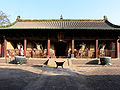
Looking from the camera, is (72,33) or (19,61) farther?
(72,33)

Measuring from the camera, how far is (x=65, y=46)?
14516 millimetres

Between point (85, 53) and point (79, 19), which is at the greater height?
point (79, 19)

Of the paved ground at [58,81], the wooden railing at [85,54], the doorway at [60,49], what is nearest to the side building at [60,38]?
the wooden railing at [85,54]

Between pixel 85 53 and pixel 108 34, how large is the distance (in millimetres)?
4164

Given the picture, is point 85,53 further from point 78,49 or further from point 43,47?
point 43,47

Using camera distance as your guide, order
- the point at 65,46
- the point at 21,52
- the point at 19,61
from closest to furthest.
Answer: the point at 19,61, the point at 21,52, the point at 65,46

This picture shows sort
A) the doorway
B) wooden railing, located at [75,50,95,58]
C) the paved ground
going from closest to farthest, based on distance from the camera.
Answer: the paved ground
wooden railing, located at [75,50,95,58]
the doorway

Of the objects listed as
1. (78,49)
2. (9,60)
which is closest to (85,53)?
(78,49)

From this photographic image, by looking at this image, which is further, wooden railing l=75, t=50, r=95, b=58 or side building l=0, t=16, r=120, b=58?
wooden railing l=75, t=50, r=95, b=58

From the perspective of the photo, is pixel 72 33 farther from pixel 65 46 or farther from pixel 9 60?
pixel 9 60

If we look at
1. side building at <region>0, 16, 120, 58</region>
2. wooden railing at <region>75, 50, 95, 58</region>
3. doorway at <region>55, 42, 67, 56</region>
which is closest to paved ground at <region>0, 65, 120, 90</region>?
side building at <region>0, 16, 120, 58</region>

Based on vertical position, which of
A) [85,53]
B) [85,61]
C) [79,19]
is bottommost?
[85,61]

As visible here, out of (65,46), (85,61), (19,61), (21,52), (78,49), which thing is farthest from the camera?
(65,46)

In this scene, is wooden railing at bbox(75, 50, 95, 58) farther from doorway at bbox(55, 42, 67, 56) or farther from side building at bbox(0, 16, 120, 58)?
doorway at bbox(55, 42, 67, 56)
